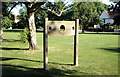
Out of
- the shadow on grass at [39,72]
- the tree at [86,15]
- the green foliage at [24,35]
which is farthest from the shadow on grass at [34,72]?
the tree at [86,15]

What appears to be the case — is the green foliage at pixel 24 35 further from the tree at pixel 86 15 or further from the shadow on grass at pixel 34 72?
the tree at pixel 86 15

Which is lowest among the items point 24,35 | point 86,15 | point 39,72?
point 39,72

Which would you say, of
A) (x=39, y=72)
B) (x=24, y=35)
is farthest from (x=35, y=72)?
(x=24, y=35)

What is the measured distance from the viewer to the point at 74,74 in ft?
20.2

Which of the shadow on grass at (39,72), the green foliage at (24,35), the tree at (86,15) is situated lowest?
the shadow on grass at (39,72)

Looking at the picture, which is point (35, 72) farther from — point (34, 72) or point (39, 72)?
point (39, 72)

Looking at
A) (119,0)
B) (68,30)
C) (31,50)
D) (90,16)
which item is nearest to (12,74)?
(68,30)

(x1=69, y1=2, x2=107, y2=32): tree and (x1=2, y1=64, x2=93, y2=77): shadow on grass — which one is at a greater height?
(x1=69, y1=2, x2=107, y2=32): tree

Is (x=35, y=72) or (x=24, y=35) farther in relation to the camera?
(x=24, y=35)

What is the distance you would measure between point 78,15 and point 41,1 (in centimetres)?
3372

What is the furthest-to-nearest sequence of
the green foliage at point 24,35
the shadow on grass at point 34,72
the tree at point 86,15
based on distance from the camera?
the tree at point 86,15 < the green foliage at point 24,35 < the shadow on grass at point 34,72

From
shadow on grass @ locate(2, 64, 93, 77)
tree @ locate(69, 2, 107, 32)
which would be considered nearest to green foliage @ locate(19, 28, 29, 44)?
shadow on grass @ locate(2, 64, 93, 77)

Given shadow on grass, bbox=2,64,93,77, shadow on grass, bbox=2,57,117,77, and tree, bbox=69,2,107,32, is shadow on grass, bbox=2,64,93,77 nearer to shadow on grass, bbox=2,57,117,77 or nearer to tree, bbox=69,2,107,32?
shadow on grass, bbox=2,57,117,77

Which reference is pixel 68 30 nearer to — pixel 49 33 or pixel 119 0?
pixel 49 33
